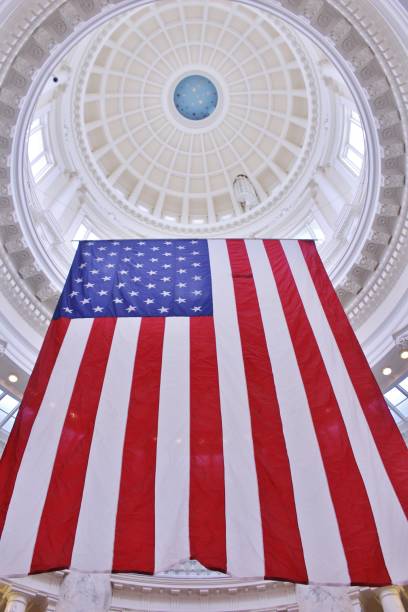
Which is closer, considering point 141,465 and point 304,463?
point 141,465

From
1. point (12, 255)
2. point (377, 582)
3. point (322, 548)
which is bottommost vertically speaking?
point (377, 582)

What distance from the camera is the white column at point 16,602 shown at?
13461 mm

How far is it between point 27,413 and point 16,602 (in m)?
10.6

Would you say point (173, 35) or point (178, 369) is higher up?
point (173, 35)

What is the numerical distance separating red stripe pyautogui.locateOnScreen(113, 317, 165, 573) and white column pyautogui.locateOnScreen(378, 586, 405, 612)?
9.85 m

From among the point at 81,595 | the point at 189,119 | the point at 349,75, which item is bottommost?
the point at 81,595

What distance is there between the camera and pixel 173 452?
18.9 feet

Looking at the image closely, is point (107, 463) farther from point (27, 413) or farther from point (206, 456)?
point (27, 413)

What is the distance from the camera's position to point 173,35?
27.7 m

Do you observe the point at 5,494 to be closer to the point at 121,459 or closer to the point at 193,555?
the point at 121,459

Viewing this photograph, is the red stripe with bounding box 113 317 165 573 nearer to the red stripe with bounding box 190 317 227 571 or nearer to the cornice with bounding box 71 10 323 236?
the red stripe with bounding box 190 317 227 571

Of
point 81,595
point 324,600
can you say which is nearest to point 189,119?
point 81,595

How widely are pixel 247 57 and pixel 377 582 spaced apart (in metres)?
29.5

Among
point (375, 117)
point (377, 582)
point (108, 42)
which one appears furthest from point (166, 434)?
point (108, 42)
